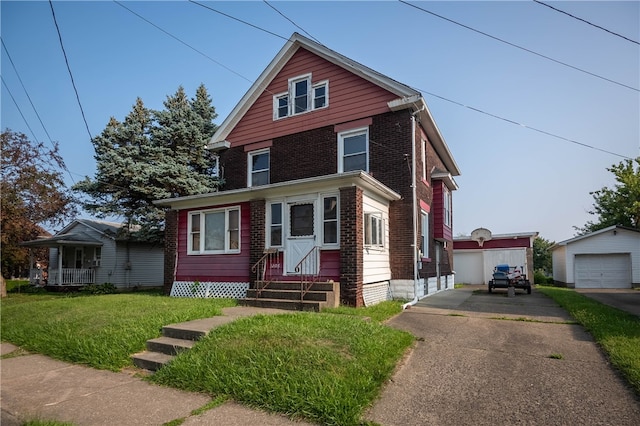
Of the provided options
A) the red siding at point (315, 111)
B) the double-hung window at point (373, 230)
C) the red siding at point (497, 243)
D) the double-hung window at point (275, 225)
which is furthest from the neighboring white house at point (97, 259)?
the red siding at point (497, 243)

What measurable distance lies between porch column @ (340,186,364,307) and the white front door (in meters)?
1.18

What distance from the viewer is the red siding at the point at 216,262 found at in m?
12.5

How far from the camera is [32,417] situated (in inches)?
170

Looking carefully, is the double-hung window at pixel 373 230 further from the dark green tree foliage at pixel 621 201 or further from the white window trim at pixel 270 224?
the dark green tree foliage at pixel 621 201

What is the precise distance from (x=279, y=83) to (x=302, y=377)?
532 inches

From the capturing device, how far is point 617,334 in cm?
682

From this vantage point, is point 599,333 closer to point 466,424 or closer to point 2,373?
point 466,424

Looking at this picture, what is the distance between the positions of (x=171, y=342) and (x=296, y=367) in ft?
9.64

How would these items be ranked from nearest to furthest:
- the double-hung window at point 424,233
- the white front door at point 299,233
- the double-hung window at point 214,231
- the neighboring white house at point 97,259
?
Answer: 1. the white front door at point 299,233
2. the double-hung window at point 214,231
3. the double-hung window at point 424,233
4. the neighboring white house at point 97,259

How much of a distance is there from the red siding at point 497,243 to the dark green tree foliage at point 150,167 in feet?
58.2

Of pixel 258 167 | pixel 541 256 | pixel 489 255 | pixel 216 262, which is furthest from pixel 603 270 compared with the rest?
pixel 541 256

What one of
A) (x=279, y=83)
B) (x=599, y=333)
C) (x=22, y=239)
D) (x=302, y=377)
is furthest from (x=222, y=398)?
(x=22, y=239)

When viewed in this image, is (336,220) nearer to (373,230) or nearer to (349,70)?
(373,230)

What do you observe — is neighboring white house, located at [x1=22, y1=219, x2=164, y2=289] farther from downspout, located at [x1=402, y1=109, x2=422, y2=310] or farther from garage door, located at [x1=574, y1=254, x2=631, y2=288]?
garage door, located at [x1=574, y1=254, x2=631, y2=288]
